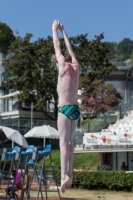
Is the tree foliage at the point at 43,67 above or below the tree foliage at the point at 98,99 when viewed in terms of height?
above

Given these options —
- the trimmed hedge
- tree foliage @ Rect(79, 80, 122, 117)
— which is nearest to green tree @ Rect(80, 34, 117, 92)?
tree foliage @ Rect(79, 80, 122, 117)

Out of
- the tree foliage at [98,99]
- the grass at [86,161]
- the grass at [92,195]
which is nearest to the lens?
the grass at [92,195]

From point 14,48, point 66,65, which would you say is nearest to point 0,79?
point 14,48

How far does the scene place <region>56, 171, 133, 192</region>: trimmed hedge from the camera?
23.3 m

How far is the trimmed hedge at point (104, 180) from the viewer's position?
23.3m

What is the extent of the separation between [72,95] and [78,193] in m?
17.2

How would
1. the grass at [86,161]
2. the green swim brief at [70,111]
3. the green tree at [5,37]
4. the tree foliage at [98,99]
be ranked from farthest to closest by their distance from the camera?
the green tree at [5,37]
the tree foliage at [98,99]
the grass at [86,161]
the green swim brief at [70,111]

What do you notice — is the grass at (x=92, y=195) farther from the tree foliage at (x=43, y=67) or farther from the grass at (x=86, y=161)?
the tree foliage at (x=43, y=67)

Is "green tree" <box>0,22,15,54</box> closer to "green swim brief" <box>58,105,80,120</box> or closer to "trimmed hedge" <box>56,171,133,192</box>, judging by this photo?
"trimmed hedge" <box>56,171,133,192</box>

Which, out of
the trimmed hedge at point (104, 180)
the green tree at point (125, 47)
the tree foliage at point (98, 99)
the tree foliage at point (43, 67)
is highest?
the green tree at point (125, 47)

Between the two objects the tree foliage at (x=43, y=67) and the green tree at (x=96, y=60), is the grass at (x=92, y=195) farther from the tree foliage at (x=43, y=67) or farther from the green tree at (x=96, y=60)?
the green tree at (x=96, y=60)

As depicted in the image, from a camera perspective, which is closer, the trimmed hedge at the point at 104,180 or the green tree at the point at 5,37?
the trimmed hedge at the point at 104,180

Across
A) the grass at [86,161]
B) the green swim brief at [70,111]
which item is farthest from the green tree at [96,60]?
the green swim brief at [70,111]

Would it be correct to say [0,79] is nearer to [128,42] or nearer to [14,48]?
[14,48]
